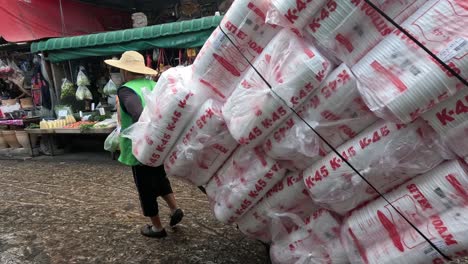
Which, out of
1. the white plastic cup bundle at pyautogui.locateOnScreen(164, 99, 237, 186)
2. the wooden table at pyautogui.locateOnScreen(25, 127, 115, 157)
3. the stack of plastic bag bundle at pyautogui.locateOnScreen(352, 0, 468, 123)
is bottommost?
the wooden table at pyautogui.locateOnScreen(25, 127, 115, 157)

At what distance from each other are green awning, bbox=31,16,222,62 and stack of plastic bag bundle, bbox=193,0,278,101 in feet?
14.4

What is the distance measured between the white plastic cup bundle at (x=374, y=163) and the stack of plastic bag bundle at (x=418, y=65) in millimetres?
139

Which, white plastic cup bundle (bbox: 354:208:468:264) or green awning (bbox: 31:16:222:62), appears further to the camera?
green awning (bbox: 31:16:222:62)

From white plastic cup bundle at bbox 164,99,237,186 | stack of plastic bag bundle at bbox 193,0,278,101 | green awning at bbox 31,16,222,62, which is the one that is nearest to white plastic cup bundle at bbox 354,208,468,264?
white plastic cup bundle at bbox 164,99,237,186

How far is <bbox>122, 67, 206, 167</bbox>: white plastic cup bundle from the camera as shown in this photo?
2146 millimetres

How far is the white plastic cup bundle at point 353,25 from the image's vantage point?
5.10 feet

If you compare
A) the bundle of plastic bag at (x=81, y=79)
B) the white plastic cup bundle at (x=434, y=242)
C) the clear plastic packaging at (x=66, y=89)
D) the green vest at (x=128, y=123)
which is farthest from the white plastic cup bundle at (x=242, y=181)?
the clear plastic packaging at (x=66, y=89)

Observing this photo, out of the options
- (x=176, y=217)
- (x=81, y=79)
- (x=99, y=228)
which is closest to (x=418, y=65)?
(x=176, y=217)

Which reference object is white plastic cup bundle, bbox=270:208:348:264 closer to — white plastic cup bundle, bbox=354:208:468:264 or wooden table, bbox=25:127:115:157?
white plastic cup bundle, bbox=354:208:468:264

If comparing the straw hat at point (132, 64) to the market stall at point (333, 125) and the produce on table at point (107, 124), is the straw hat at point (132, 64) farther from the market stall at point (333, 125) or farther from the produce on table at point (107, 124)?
the produce on table at point (107, 124)

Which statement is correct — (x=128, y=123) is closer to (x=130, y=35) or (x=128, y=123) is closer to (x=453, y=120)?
(x=453, y=120)

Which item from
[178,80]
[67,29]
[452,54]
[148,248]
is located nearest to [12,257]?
[148,248]

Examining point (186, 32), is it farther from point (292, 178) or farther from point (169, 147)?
point (292, 178)

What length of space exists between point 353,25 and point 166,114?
114 centimetres
